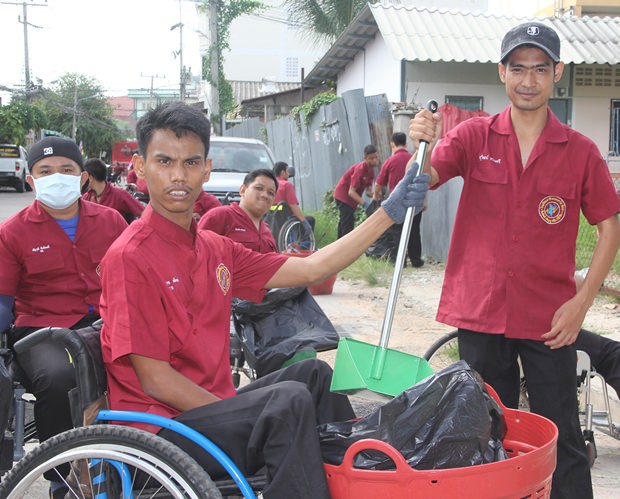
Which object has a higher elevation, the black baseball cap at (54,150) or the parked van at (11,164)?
the black baseball cap at (54,150)

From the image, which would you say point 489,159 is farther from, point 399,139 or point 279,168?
point 279,168

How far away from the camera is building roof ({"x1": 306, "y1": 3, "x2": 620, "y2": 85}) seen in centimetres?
1432

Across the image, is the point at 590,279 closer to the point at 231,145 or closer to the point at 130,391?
the point at 130,391

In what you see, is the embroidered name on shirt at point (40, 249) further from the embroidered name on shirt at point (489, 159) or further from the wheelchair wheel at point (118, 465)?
the embroidered name on shirt at point (489, 159)

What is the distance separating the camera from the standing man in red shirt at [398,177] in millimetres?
10906

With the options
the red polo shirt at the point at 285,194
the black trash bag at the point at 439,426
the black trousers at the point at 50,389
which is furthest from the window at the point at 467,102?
the black trash bag at the point at 439,426

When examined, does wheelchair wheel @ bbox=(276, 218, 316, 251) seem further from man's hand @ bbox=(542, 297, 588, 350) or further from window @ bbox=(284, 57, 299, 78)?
window @ bbox=(284, 57, 299, 78)

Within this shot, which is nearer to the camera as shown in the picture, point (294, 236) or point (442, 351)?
point (442, 351)

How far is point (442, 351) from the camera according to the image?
16.0ft

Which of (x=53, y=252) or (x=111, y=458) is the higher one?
Answer: (x=53, y=252)

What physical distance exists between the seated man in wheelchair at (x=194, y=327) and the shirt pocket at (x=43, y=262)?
1295 mm

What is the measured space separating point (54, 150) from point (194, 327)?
6.73ft

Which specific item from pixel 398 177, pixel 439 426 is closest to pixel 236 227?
pixel 439 426

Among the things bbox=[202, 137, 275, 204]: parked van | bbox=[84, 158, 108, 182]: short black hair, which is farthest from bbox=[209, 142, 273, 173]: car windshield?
bbox=[84, 158, 108, 182]: short black hair
